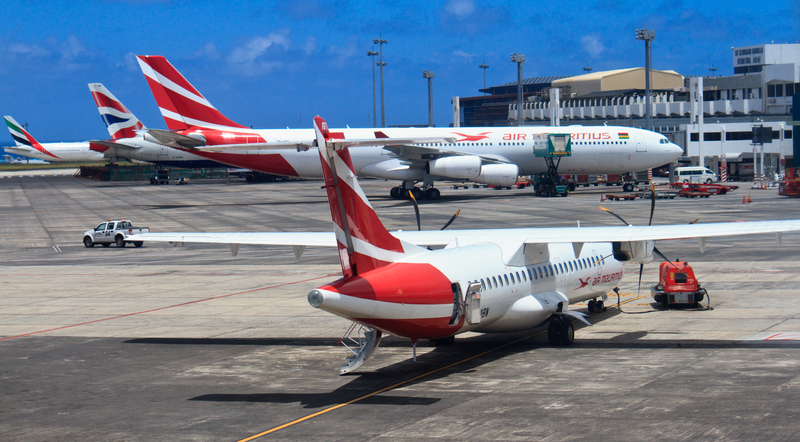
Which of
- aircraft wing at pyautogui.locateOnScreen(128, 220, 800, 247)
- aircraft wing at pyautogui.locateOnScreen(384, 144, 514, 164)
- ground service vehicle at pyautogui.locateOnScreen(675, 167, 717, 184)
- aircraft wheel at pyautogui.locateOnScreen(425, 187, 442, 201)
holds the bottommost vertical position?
aircraft wing at pyautogui.locateOnScreen(128, 220, 800, 247)

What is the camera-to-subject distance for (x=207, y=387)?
1756 centimetres

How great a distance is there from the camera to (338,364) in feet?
64.0

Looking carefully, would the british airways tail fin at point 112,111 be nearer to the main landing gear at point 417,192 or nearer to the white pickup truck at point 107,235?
the main landing gear at point 417,192

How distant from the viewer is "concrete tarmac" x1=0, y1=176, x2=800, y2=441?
560 inches

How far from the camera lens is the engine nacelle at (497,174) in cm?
6669

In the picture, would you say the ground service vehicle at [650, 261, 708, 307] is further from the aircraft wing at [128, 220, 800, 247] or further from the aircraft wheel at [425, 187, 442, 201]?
the aircraft wheel at [425, 187, 442, 201]

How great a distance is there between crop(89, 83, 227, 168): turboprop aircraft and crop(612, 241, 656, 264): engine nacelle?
7543cm

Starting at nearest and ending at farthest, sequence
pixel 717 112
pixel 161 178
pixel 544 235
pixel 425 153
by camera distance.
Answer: pixel 544 235 → pixel 425 153 → pixel 717 112 → pixel 161 178

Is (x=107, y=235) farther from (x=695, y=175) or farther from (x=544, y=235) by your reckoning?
(x=695, y=175)

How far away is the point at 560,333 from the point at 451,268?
4715 millimetres

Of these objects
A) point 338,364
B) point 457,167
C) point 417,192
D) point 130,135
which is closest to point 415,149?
point 457,167

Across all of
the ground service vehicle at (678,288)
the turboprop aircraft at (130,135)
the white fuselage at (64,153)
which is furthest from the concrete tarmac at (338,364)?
the white fuselage at (64,153)

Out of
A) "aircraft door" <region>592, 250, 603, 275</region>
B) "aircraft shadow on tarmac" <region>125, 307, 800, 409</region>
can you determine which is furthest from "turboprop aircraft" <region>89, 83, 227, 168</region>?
"aircraft door" <region>592, 250, 603, 275</region>

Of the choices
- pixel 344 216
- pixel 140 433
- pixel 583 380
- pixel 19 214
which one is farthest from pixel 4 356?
pixel 19 214
